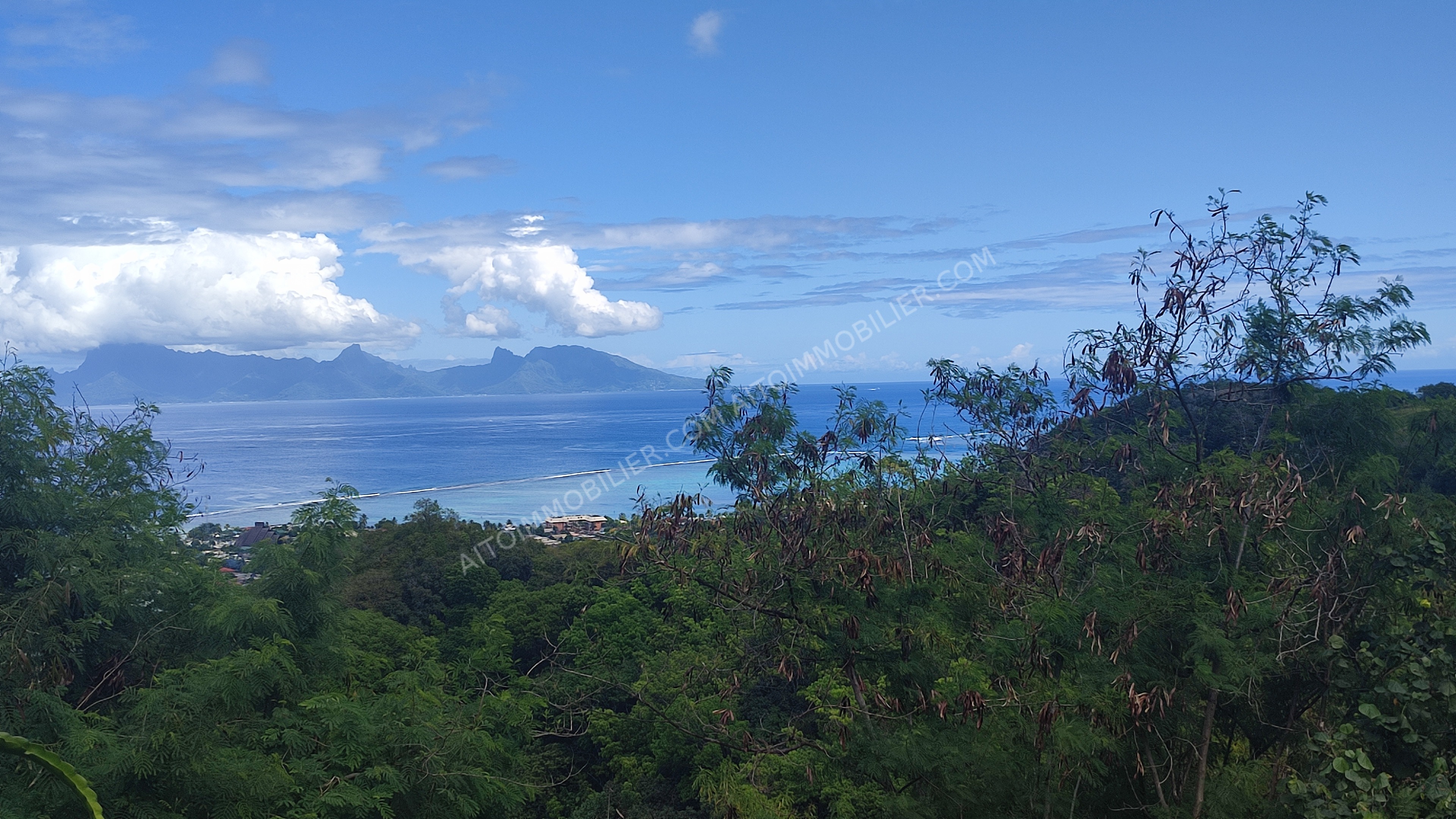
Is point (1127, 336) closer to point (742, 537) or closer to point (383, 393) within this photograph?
point (742, 537)

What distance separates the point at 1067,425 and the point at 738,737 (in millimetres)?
4092

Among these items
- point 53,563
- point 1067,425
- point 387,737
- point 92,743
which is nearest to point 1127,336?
point 1067,425

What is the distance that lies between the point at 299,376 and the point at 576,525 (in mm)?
152636

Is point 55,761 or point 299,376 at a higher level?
point 299,376

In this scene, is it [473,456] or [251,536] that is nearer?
[251,536]

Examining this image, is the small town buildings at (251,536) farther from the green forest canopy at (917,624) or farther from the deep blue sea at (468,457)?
the green forest canopy at (917,624)

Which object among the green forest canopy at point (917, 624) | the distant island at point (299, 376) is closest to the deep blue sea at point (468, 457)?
the green forest canopy at point (917, 624)

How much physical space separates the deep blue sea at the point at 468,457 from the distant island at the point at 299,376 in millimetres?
34208

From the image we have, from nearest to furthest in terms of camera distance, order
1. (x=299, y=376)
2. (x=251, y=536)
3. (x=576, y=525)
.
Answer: (x=251, y=536) < (x=576, y=525) < (x=299, y=376)

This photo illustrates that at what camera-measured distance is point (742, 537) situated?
24.7 ft

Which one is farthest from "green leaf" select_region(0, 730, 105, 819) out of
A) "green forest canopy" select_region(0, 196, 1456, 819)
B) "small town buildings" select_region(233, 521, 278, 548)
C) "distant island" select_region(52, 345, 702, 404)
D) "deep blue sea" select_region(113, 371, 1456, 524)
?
"distant island" select_region(52, 345, 702, 404)

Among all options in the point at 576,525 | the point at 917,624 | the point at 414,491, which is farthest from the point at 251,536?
the point at 917,624

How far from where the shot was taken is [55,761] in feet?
2.89

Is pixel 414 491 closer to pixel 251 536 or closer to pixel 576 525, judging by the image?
pixel 251 536
